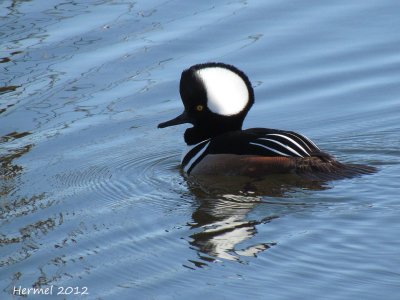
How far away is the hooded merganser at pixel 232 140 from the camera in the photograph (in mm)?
8188

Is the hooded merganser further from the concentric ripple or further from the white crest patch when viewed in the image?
the concentric ripple

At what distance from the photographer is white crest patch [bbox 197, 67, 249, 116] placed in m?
8.64

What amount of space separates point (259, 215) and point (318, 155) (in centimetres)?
108

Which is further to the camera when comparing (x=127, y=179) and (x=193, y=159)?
(x=193, y=159)

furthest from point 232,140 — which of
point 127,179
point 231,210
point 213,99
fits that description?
point 231,210

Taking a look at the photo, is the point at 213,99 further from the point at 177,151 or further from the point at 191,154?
the point at 177,151

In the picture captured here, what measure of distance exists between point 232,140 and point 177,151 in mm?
951

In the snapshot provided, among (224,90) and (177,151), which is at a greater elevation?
(224,90)

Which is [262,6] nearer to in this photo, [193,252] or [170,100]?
[170,100]

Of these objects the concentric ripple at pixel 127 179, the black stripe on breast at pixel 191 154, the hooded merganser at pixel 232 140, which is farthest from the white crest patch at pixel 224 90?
the concentric ripple at pixel 127 179

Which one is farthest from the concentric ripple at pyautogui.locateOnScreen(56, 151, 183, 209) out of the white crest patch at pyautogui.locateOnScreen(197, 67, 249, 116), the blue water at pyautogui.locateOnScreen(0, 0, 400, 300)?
the white crest patch at pyautogui.locateOnScreen(197, 67, 249, 116)

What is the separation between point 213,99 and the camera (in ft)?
28.9

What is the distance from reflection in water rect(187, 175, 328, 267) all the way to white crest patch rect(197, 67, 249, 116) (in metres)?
0.69

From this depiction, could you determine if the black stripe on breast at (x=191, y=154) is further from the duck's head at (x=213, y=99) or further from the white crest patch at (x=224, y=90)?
the white crest patch at (x=224, y=90)
